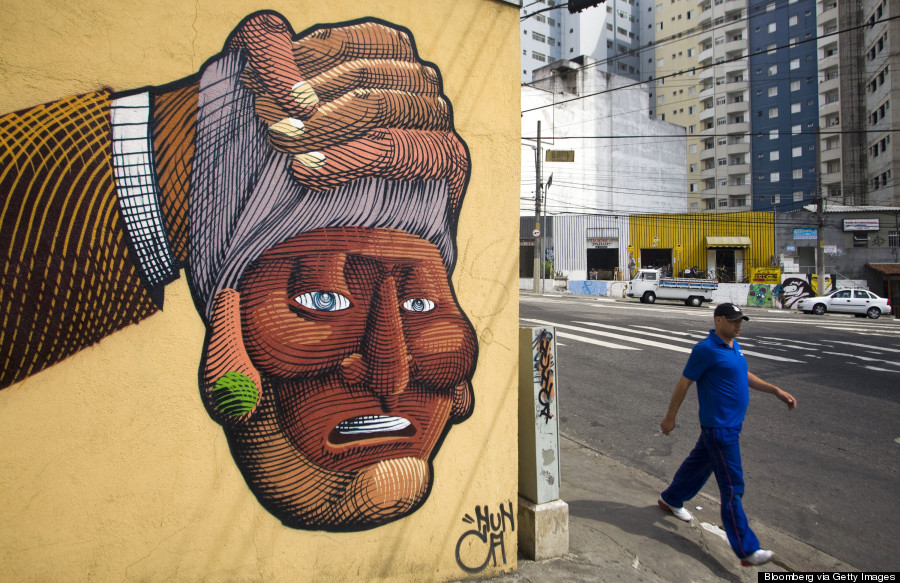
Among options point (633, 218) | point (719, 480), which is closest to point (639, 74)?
point (633, 218)

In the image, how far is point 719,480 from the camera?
12.3ft

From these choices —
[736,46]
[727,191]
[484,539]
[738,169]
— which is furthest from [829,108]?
[484,539]

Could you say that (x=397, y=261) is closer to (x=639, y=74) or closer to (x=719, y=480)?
(x=719, y=480)

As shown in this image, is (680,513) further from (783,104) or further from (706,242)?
(783,104)

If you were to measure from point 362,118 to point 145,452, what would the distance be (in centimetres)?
210

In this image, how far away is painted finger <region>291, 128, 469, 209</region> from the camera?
307cm

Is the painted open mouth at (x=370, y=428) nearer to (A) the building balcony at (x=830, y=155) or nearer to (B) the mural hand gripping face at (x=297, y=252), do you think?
(B) the mural hand gripping face at (x=297, y=252)

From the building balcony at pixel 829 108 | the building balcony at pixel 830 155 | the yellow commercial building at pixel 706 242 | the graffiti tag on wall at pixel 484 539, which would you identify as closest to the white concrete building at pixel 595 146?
the yellow commercial building at pixel 706 242

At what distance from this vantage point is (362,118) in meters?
3.19

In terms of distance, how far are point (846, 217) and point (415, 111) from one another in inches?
1763

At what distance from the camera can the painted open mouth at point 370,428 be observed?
119 inches

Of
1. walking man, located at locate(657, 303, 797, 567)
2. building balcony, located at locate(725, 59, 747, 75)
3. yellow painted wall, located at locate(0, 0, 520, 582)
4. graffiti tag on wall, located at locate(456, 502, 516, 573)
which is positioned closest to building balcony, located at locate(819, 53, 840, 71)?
building balcony, located at locate(725, 59, 747, 75)

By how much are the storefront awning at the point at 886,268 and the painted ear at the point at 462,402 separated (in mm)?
40743

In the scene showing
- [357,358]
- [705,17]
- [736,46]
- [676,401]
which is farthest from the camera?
[705,17]
